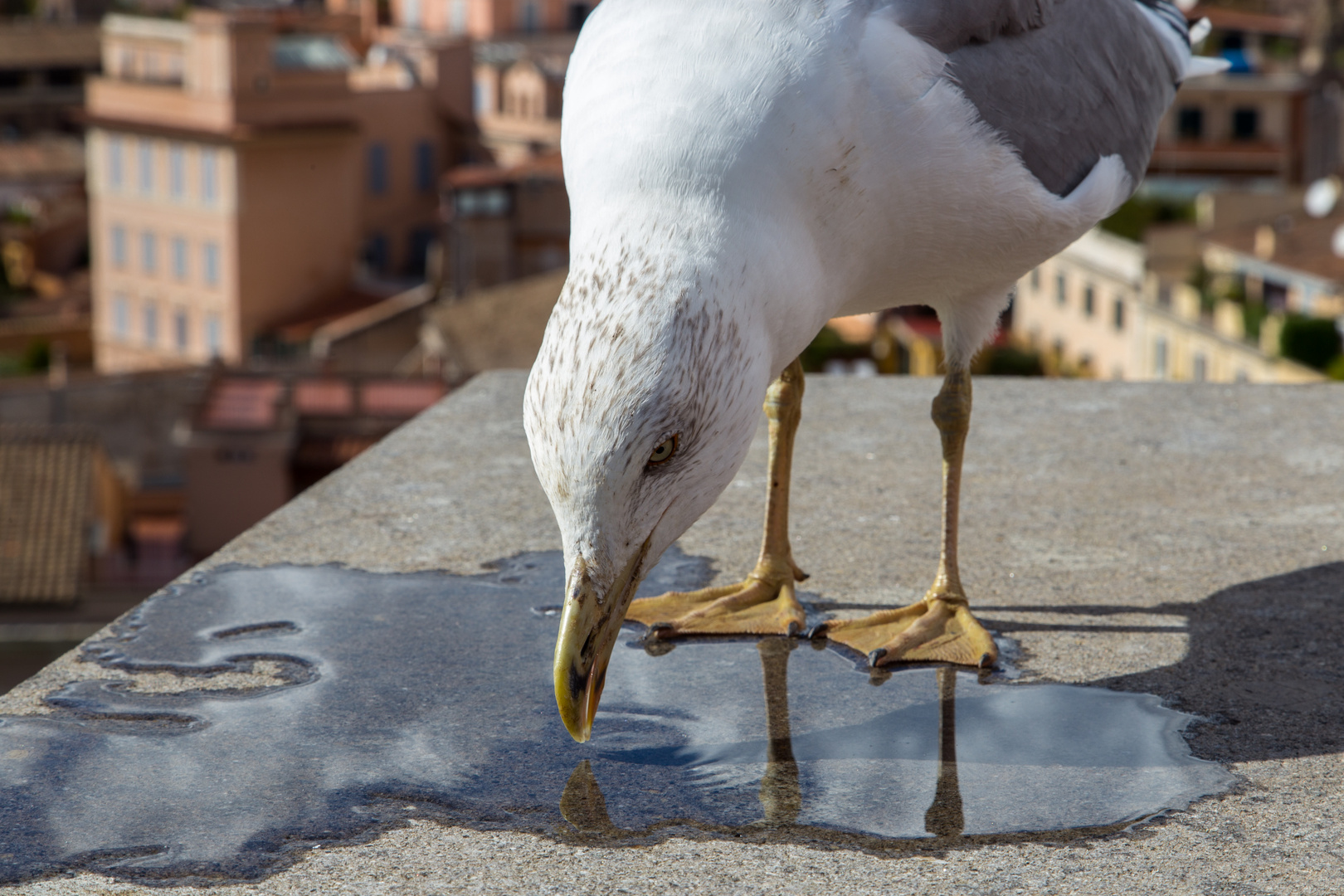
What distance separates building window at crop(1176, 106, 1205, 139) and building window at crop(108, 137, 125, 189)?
32490 mm

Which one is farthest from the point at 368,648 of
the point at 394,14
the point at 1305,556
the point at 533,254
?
the point at 394,14

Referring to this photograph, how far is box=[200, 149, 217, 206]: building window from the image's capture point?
50.8 meters

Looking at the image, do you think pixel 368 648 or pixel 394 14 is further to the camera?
pixel 394 14

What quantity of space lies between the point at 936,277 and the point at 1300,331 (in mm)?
29117

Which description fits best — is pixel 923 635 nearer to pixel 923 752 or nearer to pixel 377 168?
pixel 923 752

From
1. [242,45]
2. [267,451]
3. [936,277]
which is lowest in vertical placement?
[267,451]

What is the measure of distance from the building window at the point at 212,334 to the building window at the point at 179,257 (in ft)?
5.52

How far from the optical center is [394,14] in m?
68.9

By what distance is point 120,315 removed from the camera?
54031 mm

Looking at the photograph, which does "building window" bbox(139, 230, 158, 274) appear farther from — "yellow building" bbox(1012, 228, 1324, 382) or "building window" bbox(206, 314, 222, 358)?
"yellow building" bbox(1012, 228, 1324, 382)

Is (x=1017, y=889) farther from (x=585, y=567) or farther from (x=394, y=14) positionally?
(x=394, y=14)

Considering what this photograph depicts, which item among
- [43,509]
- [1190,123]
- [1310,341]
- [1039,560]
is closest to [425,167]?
[1190,123]

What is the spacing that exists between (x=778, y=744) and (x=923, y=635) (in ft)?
1.92

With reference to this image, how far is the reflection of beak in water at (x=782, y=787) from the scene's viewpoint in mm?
2811
